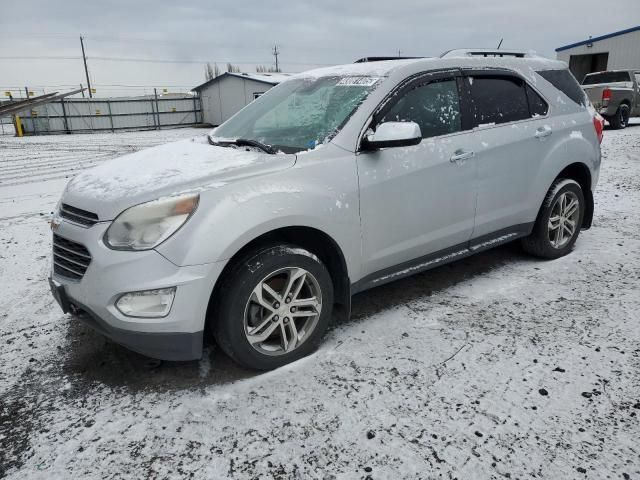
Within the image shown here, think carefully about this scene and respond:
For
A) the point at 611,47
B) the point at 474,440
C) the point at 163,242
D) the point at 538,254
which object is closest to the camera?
the point at 474,440

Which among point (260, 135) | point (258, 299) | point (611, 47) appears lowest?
point (258, 299)

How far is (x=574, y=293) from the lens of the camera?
3.63 meters

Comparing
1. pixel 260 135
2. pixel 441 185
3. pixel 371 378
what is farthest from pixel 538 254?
pixel 260 135

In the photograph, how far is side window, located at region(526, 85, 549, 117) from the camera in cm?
386

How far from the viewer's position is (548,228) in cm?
416

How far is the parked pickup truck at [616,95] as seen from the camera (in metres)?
14.9

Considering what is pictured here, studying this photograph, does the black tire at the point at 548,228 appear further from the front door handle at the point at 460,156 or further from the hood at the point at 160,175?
the hood at the point at 160,175

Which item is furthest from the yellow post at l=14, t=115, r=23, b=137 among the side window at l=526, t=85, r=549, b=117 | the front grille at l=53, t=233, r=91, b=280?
the side window at l=526, t=85, r=549, b=117

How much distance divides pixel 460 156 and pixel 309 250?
1270mm

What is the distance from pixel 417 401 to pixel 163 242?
1486 millimetres

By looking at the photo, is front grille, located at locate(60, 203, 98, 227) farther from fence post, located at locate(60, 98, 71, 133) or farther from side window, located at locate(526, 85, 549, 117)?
fence post, located at locate(60, 98, 71, 133)

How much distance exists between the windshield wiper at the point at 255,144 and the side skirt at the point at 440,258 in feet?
3.19

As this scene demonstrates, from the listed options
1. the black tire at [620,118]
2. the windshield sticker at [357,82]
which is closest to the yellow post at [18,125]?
the black tire at [620,118]

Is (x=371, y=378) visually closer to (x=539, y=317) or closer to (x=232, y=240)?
(x=232, y=240)
